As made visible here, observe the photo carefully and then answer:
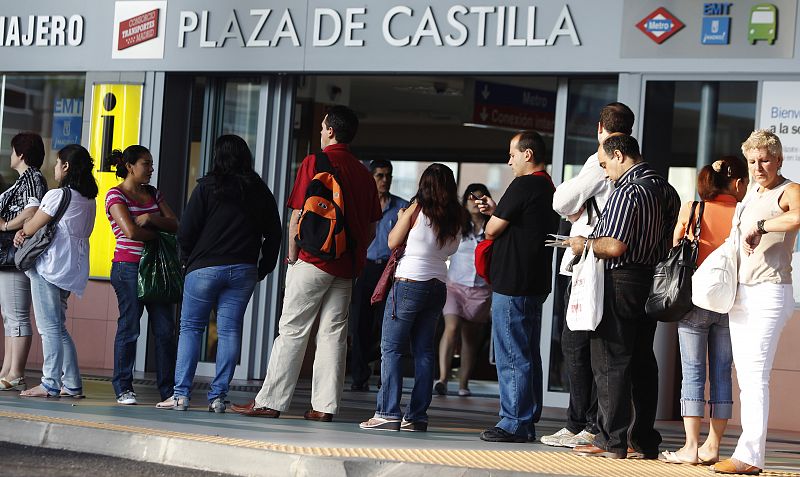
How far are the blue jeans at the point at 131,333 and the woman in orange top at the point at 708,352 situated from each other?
352 centimetres

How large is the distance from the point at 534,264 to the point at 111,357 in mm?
5608

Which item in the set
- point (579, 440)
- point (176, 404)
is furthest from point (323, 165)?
point (579, 440)

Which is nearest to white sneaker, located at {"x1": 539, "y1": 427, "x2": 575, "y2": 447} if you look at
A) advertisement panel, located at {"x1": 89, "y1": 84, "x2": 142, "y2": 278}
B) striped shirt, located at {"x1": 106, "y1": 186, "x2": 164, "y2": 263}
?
striped shirt, located at {"x1": 106, "y1": 186, "x2": 164, "y2": 263}

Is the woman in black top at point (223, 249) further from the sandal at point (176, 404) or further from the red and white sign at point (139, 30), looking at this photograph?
the red and white sign at point (139, 30)

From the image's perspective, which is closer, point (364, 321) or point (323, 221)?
point (323, 221)

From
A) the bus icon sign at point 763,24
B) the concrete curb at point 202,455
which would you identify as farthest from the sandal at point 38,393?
the bus icon sign at point 763,24

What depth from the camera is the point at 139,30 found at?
12.1 metres

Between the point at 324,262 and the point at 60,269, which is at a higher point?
the point at 324,262

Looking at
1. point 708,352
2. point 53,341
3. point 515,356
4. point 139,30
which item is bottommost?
point 53,341

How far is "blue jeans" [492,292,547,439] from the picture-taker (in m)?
7.77

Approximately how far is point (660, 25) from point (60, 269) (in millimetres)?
4813

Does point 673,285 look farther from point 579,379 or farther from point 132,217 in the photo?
point 132,217

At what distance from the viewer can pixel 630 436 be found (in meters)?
7.30

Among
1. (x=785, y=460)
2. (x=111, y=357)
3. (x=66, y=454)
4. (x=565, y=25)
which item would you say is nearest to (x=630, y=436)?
(x=785, y=460)
